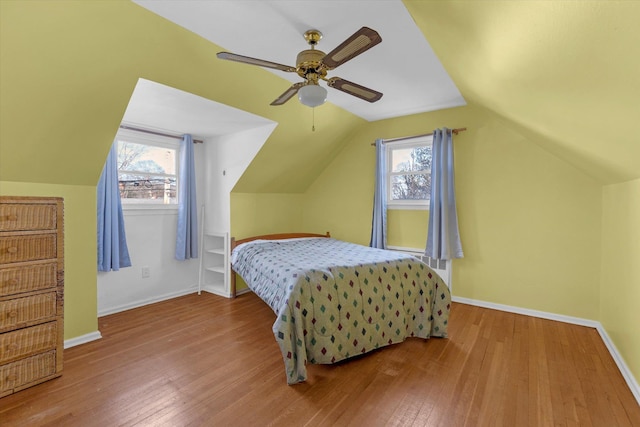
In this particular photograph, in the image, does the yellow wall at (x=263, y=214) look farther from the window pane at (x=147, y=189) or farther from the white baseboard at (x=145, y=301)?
the window pane at (x=147, y=189)

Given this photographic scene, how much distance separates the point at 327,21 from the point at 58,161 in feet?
7.38

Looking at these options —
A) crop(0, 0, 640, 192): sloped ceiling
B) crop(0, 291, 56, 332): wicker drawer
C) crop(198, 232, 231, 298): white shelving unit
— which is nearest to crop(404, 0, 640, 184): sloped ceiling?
crop(0, 0, 640, 192): sloped ceiling

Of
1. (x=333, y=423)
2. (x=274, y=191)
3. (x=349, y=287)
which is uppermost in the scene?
(x=274, y=191)

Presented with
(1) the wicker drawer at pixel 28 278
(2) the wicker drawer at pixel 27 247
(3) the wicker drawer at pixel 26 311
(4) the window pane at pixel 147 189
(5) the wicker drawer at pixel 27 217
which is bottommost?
(3) the wicker drawer at pixel 26 311

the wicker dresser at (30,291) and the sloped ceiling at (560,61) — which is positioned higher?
the sloped ceiling at (560,61)

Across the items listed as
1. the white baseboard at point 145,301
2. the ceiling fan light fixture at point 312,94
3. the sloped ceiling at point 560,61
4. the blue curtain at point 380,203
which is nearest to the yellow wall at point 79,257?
the white baseboard at point 145,301

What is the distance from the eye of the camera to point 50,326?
210 cm

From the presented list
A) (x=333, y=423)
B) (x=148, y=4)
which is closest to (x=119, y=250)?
(x=148, y=4)

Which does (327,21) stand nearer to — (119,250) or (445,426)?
(445,426)

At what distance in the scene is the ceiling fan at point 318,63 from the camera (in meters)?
1.52

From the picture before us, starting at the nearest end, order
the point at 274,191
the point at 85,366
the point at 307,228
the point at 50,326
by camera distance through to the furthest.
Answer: the point at 50,326, the point at 85,366, the point at 274,191, the point at 307,228

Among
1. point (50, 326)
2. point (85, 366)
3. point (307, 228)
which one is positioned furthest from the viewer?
point (307, 228)

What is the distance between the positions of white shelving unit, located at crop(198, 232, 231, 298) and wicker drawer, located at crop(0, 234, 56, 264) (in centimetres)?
198

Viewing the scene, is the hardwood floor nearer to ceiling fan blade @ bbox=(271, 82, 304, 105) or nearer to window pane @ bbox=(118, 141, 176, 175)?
window pane @ bbox=(118, 141, 176, 175)
